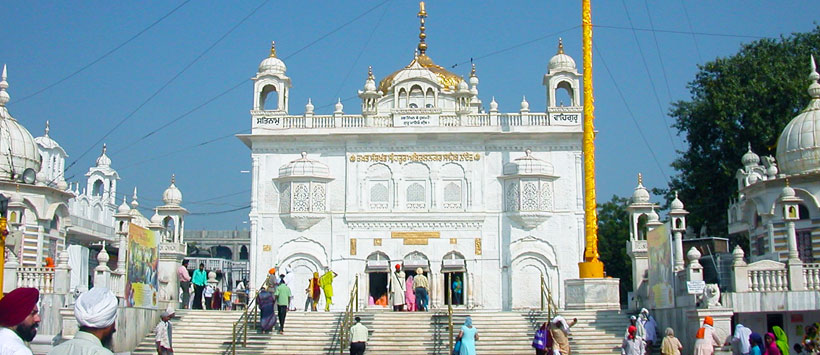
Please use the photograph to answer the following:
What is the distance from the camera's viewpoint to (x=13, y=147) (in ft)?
99.1

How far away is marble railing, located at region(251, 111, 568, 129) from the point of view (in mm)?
33719

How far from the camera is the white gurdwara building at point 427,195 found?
3269cm

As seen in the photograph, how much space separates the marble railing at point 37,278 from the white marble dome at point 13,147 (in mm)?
7416

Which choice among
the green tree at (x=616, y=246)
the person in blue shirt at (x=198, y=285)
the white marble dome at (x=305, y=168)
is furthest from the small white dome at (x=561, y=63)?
the green tree at (x=616, y=246)

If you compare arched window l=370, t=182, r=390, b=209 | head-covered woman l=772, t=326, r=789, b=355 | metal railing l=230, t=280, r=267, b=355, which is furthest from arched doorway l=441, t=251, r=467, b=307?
head-covered woman l=772, t=326, r=789, b=355

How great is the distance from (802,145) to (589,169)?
6196mm

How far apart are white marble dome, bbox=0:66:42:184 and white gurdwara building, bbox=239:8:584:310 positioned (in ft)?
24.7

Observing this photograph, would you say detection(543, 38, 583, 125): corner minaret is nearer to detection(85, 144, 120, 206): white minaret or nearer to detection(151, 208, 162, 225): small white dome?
detection(151, 208, 162, 225): small white dome

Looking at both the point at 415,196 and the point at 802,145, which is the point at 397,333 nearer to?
the point at 415,196

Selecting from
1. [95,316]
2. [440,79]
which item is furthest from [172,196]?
[95,316]

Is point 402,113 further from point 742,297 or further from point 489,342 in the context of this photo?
point 742,297

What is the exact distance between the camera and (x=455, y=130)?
3344 centimetres

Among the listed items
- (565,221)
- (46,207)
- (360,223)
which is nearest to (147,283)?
(46,207)

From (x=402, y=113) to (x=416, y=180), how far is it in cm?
263
